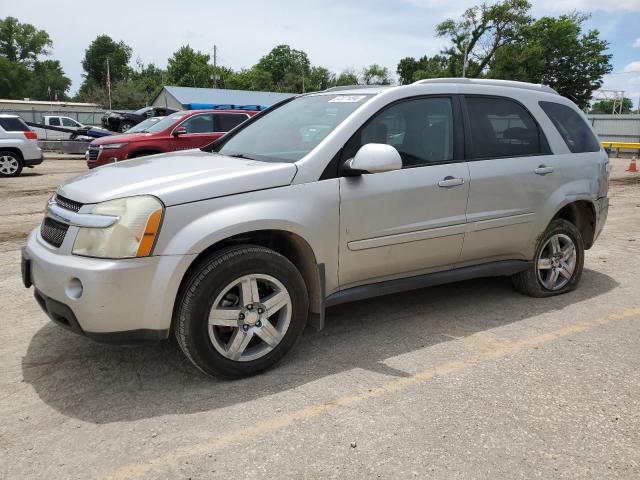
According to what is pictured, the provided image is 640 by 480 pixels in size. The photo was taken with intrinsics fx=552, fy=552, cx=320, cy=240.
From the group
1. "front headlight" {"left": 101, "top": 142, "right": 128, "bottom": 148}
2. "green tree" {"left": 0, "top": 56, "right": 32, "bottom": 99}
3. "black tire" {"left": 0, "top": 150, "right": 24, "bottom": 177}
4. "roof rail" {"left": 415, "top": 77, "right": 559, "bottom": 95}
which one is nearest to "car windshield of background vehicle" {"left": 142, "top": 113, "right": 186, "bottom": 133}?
"front headlight" {"left": 101, "top": 142, "right": 128, "bottom": 148}

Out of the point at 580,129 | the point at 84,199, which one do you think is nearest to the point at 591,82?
the point at 580,129

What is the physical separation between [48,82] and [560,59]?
3708 inches

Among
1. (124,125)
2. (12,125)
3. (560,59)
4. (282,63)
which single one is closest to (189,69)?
(282,63)

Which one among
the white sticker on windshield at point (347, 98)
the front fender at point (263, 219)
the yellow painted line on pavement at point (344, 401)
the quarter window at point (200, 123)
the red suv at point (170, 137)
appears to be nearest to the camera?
the yellow painted line on pavement at point (344, 401)

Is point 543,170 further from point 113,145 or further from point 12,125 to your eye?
point 12,125

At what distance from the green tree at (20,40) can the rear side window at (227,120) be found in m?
103

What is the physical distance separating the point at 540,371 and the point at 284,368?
5.17ft

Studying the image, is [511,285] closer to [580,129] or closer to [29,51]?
[580,129]

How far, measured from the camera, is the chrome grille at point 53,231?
9.98 feet

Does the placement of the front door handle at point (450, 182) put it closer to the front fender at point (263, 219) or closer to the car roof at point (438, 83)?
the car roof at point (438, 83)

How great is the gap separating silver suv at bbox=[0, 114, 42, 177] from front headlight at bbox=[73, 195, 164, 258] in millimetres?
13107

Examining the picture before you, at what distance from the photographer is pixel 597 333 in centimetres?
404

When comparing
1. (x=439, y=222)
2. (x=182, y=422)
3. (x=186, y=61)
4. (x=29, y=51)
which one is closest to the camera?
(x=182, y=422)

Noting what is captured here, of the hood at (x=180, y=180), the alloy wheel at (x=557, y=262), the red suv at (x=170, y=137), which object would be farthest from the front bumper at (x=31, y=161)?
the alloy wheel at (x=557, y=262)
